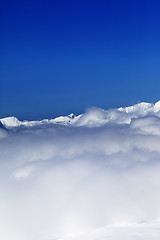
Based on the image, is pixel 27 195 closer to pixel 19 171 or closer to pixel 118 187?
pixel 19 171

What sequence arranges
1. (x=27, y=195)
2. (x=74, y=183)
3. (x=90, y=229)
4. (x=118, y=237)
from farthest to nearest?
1. (x=74, y=183)
2. (x=27, y=195)
3. (x=90, y=229)
4. (x=118, y=237)

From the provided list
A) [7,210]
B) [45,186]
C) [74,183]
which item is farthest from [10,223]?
[74,183]

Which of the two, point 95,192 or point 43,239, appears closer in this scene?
point 43,239

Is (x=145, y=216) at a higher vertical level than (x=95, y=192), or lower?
lower

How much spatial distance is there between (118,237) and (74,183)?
48.1 meters

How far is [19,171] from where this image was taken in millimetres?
Result: 172000

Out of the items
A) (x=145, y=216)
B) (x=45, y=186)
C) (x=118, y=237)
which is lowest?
(x=118, y=237)

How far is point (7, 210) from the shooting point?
155m

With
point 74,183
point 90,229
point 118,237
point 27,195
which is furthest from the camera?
point 74,183

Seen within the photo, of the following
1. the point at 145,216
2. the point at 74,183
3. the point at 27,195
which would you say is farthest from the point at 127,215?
the point at 27,195

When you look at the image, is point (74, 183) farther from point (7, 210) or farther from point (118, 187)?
point (7, 210)

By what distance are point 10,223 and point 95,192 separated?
47365 mm

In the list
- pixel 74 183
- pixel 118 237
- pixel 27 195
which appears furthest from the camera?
pixel 74 183

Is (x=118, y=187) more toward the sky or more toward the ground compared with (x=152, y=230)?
more toward the sky
